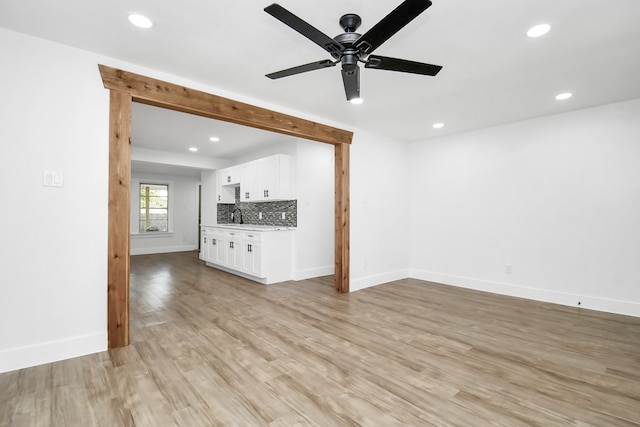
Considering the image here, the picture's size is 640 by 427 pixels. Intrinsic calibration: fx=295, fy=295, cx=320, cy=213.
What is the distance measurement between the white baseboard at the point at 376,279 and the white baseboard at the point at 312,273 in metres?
1.14

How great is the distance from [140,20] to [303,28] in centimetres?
132

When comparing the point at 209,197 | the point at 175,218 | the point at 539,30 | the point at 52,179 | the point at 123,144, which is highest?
the point at 539,30

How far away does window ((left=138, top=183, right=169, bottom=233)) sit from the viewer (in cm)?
921

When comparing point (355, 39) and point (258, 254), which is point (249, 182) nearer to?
point (258, 254)

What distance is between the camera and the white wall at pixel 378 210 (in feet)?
15.7

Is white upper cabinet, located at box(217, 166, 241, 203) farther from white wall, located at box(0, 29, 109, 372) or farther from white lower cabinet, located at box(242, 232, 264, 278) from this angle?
white wall, located at box(0, 29, 109, 372)

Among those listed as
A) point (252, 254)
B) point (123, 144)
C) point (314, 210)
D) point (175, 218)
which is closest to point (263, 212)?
point (314, 210)

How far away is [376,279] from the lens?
5.07 meters

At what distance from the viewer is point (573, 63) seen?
2711 mm

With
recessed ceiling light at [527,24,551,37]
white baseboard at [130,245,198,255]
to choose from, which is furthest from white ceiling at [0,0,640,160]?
white baseboard at [130,245,198,255]

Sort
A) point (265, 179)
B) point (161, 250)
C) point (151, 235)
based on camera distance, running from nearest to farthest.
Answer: point (265, 179) → point (151, 235) → point (161, 250)

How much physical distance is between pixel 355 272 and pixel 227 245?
2716mm

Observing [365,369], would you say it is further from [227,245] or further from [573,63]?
[227,245]

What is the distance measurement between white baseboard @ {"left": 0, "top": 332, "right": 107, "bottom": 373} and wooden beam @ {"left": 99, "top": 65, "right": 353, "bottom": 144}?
217cm
